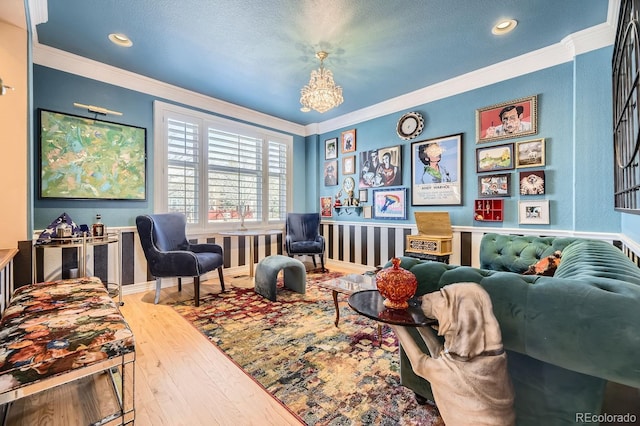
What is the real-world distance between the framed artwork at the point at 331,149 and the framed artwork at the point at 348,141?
142mm

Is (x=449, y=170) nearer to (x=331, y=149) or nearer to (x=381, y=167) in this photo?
(x=381, y=167)

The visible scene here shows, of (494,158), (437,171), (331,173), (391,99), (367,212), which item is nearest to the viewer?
(494,158)

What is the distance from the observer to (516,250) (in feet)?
8.25

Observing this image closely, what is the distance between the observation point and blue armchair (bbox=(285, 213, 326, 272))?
430 centimetres

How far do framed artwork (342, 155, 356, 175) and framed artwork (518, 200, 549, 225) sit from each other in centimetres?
247

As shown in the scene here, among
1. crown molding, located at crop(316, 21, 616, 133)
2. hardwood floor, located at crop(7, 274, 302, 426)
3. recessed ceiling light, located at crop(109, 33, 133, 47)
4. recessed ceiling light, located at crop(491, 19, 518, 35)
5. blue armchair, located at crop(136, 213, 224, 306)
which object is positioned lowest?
hardwood floor, located at crop(7, 274, 302, 426)

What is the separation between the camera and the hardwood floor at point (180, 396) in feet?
4.57

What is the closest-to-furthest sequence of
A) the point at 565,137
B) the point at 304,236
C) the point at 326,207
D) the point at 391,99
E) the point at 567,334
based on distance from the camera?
the point at 567,334 < the point at 565,137 < the point at 391,99 < the point at 304,236 < the point at 326,207

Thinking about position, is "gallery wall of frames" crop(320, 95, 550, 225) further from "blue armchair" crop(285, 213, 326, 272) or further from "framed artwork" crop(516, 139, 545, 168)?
"blue armchair" crop(285, 213, 326, 272)

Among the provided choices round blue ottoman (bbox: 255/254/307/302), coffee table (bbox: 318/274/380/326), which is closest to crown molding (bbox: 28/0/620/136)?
round blue ottoman (bbox: 255/254/307/302)

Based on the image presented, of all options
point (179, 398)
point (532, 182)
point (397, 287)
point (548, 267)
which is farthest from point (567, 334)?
point (532, 182)

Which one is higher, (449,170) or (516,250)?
(449,170)

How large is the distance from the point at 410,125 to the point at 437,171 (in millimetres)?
807

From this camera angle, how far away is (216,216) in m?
4.14
